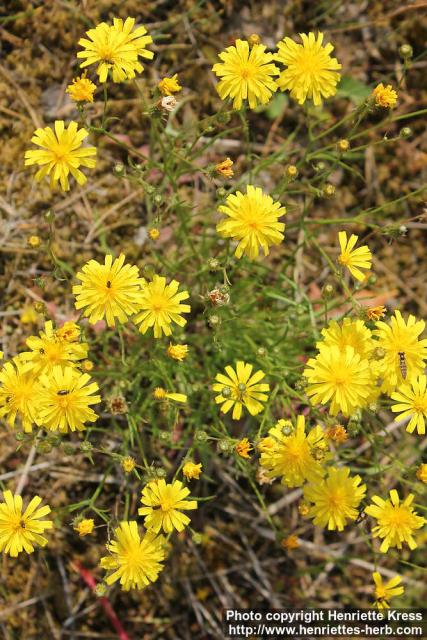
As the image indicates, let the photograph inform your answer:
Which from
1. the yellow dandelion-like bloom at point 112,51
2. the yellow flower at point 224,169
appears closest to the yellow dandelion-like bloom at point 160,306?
the yellow flower at point 224,169

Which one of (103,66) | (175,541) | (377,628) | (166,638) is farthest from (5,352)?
(377,628)

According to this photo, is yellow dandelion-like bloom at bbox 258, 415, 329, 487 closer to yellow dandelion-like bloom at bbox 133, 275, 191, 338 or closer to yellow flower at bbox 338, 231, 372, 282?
yellow dandelion-like bloom at bbox 133, 275, 191, 338

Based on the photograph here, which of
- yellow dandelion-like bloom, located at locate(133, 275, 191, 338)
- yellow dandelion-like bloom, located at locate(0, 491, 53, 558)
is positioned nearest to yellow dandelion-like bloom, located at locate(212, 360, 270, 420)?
yellow dandelion-like bloom, located at locate(133, 275, 191, 338)

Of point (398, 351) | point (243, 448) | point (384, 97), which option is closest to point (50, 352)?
point (243, 448)

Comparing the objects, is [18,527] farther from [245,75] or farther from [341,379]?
[245,75]

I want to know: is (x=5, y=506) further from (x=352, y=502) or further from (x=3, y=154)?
(x=3, y=154)
